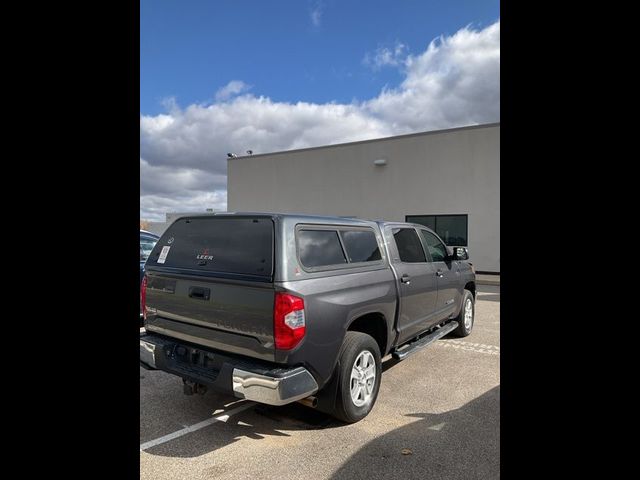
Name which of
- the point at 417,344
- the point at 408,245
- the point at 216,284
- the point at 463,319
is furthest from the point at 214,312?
the point at 463,319

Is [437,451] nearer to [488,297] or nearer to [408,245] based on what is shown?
[408,245]

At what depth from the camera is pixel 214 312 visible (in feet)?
11.7

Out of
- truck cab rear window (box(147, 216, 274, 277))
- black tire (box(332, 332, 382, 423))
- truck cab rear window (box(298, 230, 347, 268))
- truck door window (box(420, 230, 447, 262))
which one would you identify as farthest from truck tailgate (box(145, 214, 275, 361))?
truck door window (box(420, 230, 447, 262))

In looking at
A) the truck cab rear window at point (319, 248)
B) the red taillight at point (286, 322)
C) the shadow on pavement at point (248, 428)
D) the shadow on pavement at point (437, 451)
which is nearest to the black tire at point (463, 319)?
the shadow on pavement at point (437, 451)

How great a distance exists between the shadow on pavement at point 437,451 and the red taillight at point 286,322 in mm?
1003

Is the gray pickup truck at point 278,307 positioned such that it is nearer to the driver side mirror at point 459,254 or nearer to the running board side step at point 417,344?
the running board side step at point 417,344

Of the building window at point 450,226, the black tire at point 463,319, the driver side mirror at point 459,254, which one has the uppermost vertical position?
the building window at point 450,226

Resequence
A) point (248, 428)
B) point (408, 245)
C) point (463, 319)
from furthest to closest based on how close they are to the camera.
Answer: point (463, 319), point (408, 245), point (248, 428)

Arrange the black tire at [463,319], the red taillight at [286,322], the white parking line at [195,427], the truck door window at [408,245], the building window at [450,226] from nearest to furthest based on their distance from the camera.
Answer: the red taillight at [286,322]
the white parking line at [195,427]
the truck door window at [408,245]
the black tire at [463,319]
the building window at [450,226]

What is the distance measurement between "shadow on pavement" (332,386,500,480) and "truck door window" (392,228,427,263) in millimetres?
1841

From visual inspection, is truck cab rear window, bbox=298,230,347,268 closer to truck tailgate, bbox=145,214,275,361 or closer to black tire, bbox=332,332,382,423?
truck tailgate, bbox=145,214,275,361

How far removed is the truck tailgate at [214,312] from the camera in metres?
3.29

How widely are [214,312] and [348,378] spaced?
51.8 inches
